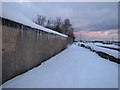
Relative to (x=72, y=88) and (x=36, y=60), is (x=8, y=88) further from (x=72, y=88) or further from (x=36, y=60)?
(x=36, y=60)

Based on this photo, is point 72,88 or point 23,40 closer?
point 72,88

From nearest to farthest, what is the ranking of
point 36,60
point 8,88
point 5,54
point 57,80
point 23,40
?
point 8,88 < point 5,54 < point 57,80 < point 23,40 < point 36,60

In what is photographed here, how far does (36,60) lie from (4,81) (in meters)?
4.67

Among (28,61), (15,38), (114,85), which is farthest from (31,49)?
(114,85)

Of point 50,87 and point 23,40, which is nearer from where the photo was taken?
point 50,87

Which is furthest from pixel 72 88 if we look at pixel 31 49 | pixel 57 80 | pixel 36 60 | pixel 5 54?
pixel 36 60

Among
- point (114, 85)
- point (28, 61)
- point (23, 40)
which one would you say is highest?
point (23, 40)

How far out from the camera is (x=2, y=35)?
6996 mm

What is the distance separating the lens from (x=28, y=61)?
395 inches

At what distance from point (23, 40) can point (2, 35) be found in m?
2.25

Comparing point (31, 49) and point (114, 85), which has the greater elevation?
point (31, 49)

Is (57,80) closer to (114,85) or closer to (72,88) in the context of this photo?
(72,88)

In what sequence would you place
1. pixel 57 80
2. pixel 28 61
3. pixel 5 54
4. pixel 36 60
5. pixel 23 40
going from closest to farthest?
1. pixel 5 54
2. pixel 57 80
3. pixel 23 40
4. pixel 28 61
5. pixel 36 60

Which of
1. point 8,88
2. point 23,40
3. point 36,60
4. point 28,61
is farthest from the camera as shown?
point 36,60
